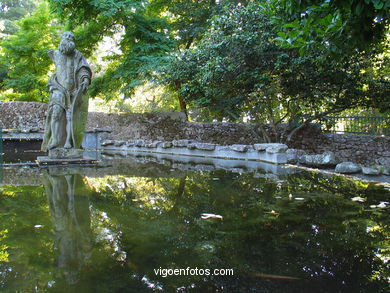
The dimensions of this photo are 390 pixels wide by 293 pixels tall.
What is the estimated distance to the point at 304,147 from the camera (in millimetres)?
12289

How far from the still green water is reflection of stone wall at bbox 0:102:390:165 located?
337 inches

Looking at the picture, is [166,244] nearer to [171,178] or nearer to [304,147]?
[171,178]

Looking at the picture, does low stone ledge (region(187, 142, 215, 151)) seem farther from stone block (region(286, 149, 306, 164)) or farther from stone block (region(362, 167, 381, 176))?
stone block (region(362, 167, 381, 176))

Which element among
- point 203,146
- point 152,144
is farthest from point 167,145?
point 203,146

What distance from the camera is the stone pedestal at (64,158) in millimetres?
5801

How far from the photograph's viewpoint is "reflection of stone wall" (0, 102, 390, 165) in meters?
12.2

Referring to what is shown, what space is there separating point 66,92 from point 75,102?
27cm

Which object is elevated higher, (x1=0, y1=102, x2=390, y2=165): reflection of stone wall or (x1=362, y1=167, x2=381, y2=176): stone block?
(x1=0, y1=102, x2=390, y2=165): reflection of stone wall

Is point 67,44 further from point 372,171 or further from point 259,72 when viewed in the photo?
point 372,171

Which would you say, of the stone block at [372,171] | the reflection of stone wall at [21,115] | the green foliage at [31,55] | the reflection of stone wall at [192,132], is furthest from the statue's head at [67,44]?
the reflection of stone wall at [21,115]

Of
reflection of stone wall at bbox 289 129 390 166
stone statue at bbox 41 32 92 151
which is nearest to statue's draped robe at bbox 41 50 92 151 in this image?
stone statue at bbox 41 32 92 151

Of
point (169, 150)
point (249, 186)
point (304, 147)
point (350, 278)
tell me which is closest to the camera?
point (350, 278)

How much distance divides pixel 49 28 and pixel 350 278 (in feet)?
57.1

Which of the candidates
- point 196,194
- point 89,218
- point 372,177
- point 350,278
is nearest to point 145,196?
point 196,194
